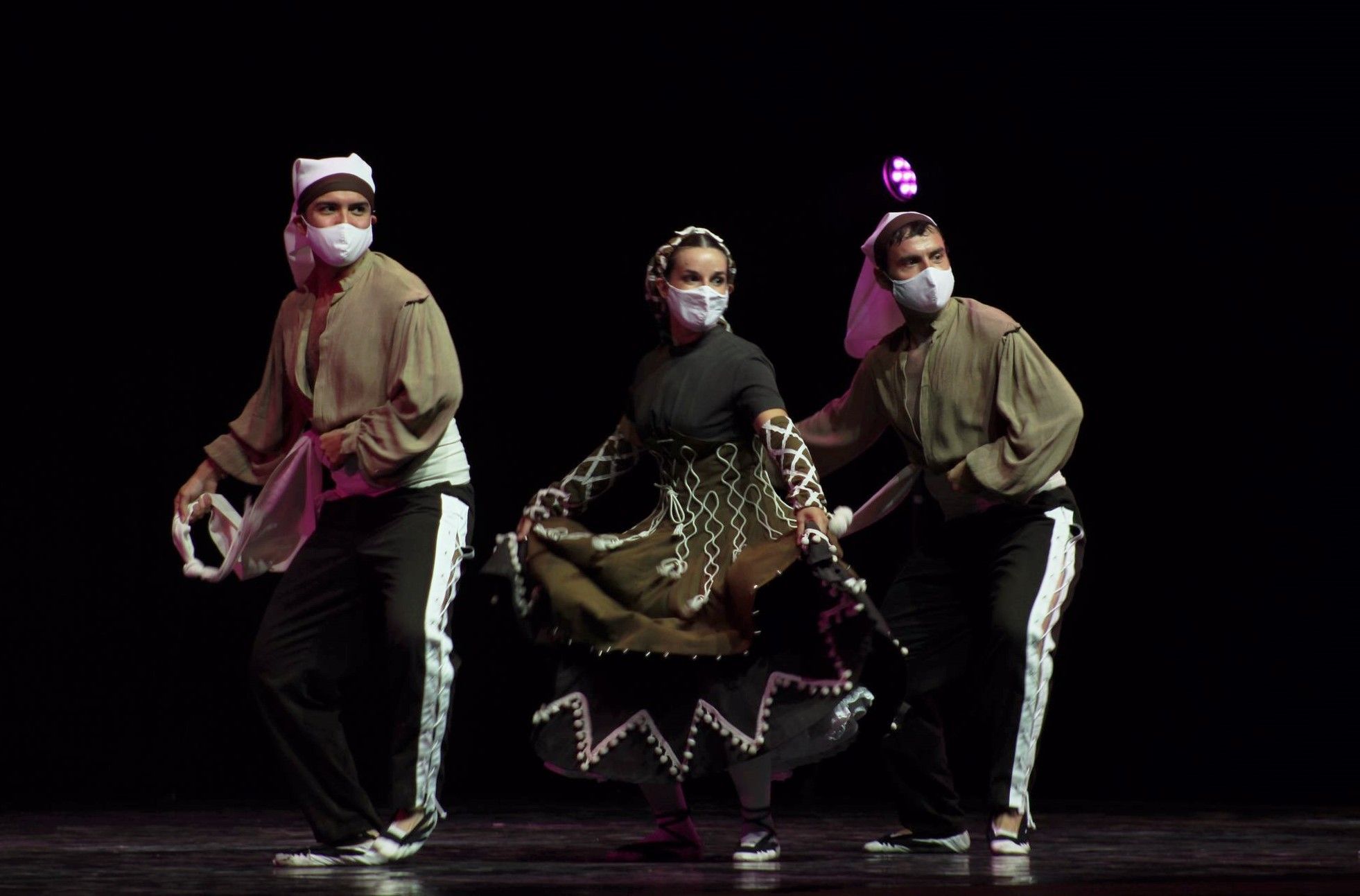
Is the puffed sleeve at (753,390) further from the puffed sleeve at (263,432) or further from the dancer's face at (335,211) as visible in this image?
the puffed sleeve at (263,432)

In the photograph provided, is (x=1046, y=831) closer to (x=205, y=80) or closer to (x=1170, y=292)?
(x=1170, y=292)

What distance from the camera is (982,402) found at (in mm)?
4363

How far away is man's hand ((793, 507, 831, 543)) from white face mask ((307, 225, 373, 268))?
109 cm

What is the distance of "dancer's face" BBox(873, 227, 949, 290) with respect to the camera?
443 centimetres

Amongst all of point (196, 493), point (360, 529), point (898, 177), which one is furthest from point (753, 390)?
point (898, 177)

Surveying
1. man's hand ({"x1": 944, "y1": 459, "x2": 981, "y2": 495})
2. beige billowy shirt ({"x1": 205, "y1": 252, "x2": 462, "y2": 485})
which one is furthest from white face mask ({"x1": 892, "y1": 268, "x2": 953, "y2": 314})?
beige billowy shirt ({"x1": 205, "y1": 252, "x2": 462, "y2": 485})

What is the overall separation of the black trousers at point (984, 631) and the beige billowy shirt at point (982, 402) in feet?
0.44

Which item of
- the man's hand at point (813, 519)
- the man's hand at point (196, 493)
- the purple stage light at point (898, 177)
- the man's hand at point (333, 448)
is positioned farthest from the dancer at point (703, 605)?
the purple stage light at point (898, 177)

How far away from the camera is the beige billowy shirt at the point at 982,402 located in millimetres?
4246

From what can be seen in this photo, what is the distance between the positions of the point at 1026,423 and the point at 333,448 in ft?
4.78

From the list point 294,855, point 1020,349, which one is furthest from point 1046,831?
point 294,855

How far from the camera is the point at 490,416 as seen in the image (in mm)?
6137

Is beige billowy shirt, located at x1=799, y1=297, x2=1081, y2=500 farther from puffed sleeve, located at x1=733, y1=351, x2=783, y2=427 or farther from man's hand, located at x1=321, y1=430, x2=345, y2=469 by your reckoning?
man's hand, located at x1=321, y1=430, x2=345, y2=469

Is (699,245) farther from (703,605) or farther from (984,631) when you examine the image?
(984,631)
